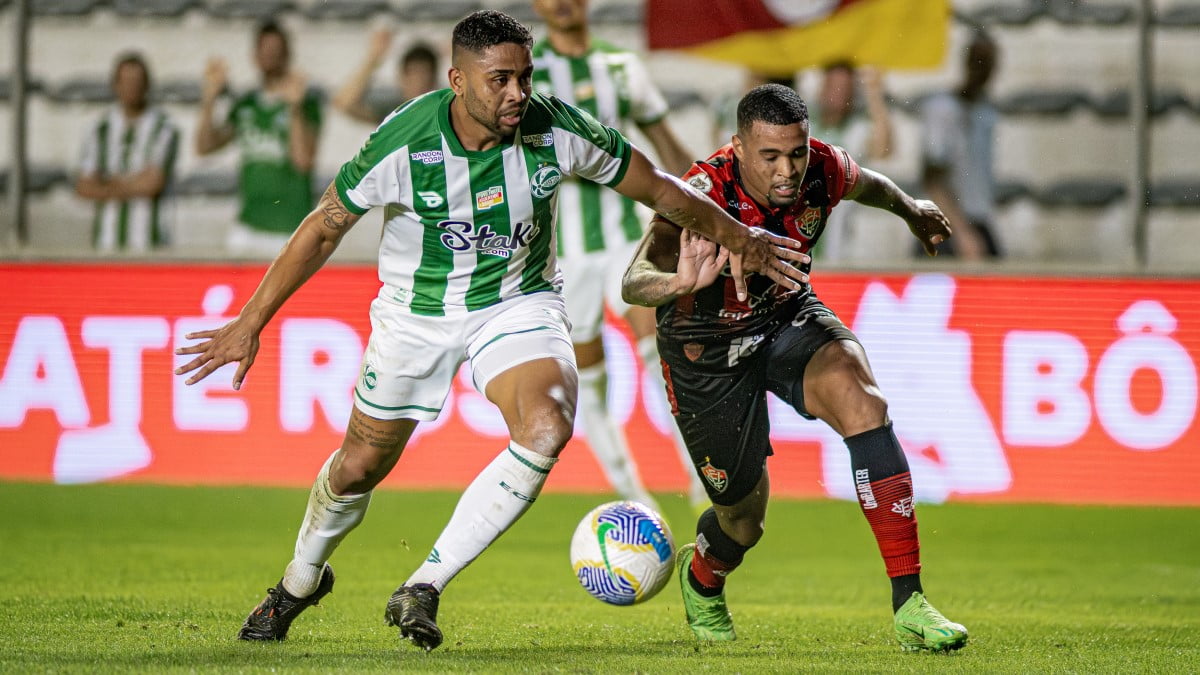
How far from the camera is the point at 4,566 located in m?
6.66

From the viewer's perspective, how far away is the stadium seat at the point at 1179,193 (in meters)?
10.3

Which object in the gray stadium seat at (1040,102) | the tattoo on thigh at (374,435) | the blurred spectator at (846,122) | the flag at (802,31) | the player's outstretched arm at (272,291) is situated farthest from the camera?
the gray stadium seat at (1040,102)

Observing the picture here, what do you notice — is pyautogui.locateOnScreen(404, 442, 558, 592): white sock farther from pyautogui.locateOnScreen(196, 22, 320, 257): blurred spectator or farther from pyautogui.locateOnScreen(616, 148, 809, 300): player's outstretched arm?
pyautogui.locateOnScreen(196, 22, 320, 257): blurred spectator

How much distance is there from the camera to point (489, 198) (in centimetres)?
491

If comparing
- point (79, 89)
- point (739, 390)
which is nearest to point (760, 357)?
point (739, 390)

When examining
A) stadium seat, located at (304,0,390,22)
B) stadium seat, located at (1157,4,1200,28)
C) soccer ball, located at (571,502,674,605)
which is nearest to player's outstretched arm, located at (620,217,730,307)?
soccer ball, located at (571,502,674,605)

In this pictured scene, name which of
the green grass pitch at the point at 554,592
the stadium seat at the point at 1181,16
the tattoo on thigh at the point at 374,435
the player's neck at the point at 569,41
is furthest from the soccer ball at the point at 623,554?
the stadium seat at the point at 1181,16

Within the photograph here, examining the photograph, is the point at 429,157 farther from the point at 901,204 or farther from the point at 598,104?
the point at 598,104

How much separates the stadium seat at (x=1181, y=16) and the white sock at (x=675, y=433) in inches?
162

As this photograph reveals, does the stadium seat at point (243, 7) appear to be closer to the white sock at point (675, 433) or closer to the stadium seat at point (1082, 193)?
the white sock at point (675, 433)

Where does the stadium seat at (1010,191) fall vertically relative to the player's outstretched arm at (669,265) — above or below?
above

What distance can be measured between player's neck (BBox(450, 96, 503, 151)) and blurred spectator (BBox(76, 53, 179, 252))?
17.4 ft

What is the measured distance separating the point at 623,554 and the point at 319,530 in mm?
955

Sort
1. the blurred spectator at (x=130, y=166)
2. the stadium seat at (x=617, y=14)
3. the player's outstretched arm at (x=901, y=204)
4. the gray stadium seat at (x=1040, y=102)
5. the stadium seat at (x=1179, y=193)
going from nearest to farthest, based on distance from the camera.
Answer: the player's outstretched arm at (x=901, y=204)
the blurred spectator at (x=130, y=166)
the stadium seat at (x=1179, y=193)
the gray stadium seat at (x=1040, y=102)
the stadium seat at (x=617, y=14)
